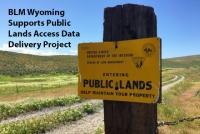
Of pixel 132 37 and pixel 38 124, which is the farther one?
pixel 38 124

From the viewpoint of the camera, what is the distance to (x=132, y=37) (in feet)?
11.5

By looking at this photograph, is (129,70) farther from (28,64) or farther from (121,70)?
(28,64)

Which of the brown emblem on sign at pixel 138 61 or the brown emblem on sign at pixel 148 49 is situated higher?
the brown emblem on sign at pixel 148 49

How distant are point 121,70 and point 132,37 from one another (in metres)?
0.29

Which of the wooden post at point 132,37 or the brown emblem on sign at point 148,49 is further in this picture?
the wooden post at point 132,37

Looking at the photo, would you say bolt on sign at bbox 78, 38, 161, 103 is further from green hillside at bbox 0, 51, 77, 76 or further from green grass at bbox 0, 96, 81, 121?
green hillside at bbox 0, 51, 77, 76

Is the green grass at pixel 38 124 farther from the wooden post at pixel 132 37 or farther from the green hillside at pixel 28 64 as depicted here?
the green hillside at pixel 28 64

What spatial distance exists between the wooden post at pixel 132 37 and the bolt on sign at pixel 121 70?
0.07 m

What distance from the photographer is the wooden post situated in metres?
3.46

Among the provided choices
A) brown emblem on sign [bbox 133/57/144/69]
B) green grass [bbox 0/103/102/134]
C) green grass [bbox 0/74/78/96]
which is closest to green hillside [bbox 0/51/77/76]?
green grass [bbox 0/74/78/96]

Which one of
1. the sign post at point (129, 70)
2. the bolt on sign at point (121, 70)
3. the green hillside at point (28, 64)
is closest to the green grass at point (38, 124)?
the bolt on sign at point (121, 70)

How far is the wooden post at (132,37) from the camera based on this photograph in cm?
346

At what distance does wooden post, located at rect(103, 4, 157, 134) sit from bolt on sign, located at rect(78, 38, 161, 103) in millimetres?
69

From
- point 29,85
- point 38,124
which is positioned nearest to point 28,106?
point 38,124
